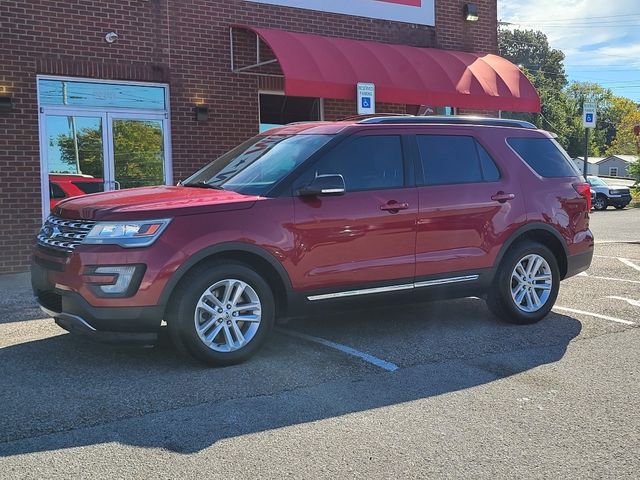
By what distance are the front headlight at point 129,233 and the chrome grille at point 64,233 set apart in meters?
0.13

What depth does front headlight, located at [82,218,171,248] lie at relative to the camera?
4719 mm

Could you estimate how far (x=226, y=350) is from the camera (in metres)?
5.06

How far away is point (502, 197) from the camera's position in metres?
6.34

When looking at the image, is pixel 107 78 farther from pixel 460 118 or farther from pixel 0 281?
pixel 460 118

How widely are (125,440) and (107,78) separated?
Result: 7.78m

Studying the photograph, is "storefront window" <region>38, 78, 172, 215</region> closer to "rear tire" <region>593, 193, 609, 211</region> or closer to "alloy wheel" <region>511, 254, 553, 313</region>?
"alloy wheel" <region>511, 254, 553, 313</region>

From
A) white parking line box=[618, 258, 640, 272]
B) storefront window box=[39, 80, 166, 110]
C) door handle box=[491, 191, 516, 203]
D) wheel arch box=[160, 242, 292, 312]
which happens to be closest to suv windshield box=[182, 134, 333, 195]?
wheel arch box=[160, 242, 292, 312]

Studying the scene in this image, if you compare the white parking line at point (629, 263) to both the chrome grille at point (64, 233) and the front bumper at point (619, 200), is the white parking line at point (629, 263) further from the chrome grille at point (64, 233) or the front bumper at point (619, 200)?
the front bumper at point (619, 200)

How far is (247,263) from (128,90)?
6.48 meters

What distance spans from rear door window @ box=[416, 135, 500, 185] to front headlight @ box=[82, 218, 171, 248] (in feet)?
8.14

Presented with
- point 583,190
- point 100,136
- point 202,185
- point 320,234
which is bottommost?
point 320,234

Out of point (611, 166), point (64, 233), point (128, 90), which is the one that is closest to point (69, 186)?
point (128, 90)

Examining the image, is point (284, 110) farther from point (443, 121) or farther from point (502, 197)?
point (502, 197)

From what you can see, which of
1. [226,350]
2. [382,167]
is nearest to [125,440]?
[226,350]
